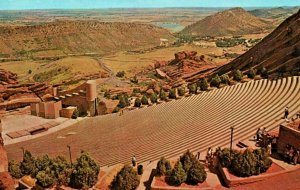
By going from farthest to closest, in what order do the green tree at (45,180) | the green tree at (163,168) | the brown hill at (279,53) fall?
the brown hill at (279,53) → the green tree at (45,180) → the green tree at (163,168)

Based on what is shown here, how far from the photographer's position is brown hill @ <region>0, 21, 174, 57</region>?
4286 inches

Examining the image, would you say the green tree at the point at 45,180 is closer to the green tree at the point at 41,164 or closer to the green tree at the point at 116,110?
the green tree at the point at 41,164

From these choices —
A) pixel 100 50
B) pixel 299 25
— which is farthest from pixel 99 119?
pixel 100 50

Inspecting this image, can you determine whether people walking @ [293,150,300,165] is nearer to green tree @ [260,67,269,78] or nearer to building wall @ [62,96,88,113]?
green tree @ [260,67,269,78]

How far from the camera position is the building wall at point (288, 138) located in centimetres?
1628

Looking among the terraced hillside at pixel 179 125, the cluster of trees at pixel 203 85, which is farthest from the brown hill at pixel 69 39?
the terraced hillside at pixel 179 125

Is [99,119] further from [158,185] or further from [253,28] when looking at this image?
[253,28]

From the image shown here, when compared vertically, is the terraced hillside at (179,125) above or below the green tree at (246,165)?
below

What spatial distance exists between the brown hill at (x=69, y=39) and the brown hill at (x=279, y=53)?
72895 millimetres

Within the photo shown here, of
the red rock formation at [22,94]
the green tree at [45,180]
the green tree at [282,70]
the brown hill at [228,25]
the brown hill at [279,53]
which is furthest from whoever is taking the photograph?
the brown hill at [228,25]

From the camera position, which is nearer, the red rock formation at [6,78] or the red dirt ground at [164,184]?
the red dirt ground at [164,184]

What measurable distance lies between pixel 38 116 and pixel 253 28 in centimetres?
14363

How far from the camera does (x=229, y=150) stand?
1591 centimetres

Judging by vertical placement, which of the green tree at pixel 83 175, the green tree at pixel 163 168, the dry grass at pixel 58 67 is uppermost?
the green tree at pixel 163 168
